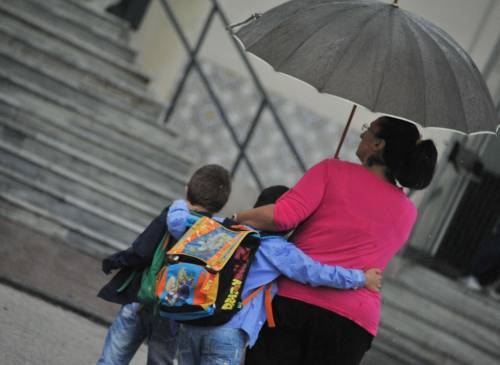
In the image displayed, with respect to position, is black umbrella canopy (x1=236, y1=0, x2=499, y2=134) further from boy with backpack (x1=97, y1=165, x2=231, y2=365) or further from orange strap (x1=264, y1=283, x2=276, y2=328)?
orange strap (x1=264, y1=283, x2=276, y2=328)

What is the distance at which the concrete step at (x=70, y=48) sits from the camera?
905 cm

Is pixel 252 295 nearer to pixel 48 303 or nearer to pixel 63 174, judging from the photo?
pixel 48 303

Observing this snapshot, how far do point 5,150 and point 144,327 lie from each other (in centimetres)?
432

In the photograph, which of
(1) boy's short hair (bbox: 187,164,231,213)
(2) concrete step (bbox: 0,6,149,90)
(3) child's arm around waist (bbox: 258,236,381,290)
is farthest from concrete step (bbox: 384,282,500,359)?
(3) child's arm around waist (bbox: 258,236,381,290)

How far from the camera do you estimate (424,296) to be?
352 inches

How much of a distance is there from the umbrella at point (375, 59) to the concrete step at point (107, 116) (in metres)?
4.96

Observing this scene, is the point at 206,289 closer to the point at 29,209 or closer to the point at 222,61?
the point at 29,209

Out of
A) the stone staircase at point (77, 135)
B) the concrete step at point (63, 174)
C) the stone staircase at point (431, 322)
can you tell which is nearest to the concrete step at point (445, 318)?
the stone staircase at point (431, 322)

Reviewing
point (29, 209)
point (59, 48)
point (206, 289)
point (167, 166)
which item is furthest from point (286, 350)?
point (59, 48)

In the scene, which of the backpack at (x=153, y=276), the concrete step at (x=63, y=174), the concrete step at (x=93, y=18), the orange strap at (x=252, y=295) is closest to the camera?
the orange strap at (x=252, y=295)

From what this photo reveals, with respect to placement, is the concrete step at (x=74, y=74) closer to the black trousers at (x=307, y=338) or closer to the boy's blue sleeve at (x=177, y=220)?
the boy's blue sleeve at (x=177, y=220)

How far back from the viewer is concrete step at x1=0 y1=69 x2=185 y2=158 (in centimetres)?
862

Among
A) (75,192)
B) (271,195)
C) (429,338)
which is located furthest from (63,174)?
(271,195)

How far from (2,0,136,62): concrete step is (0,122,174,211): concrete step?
1370 mm
